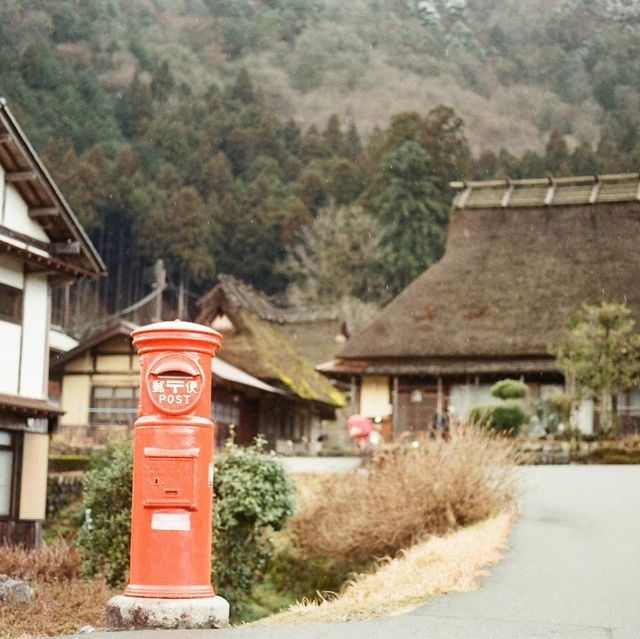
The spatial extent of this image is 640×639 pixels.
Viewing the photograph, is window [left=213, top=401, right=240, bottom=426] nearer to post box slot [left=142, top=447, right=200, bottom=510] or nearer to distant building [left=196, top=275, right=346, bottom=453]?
distant building [left=196, top=275, right=346, bottom=453]

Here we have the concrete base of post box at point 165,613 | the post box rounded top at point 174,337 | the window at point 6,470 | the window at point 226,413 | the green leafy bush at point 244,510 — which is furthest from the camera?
the window at point 226,413

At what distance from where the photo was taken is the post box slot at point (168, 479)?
8.89 metres

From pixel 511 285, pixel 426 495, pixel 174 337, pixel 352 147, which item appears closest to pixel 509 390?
pixel 511 285

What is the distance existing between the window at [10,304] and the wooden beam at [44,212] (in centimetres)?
140

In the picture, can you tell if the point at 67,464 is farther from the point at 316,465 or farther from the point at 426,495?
the point at 426,495

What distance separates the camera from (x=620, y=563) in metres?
12.6

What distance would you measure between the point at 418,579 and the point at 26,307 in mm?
13137

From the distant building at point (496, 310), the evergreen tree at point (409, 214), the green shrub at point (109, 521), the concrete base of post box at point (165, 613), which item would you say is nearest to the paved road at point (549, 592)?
the concrete base of post box at point (165, 613)

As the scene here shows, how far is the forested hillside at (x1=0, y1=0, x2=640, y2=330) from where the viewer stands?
2842 inches

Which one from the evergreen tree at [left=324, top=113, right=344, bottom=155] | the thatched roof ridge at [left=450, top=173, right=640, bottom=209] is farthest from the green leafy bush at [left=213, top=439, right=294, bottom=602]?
the evergreen tree at [left=324, top=113, right=344, bottom=155]

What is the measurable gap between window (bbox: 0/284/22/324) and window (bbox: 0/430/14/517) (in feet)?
6.55

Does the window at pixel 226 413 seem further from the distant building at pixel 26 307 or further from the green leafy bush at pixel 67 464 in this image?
the distant building at pixel 26 307

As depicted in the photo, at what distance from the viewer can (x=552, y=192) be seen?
1774 inches

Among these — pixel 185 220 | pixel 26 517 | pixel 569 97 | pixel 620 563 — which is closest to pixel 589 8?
pixel 569 97
